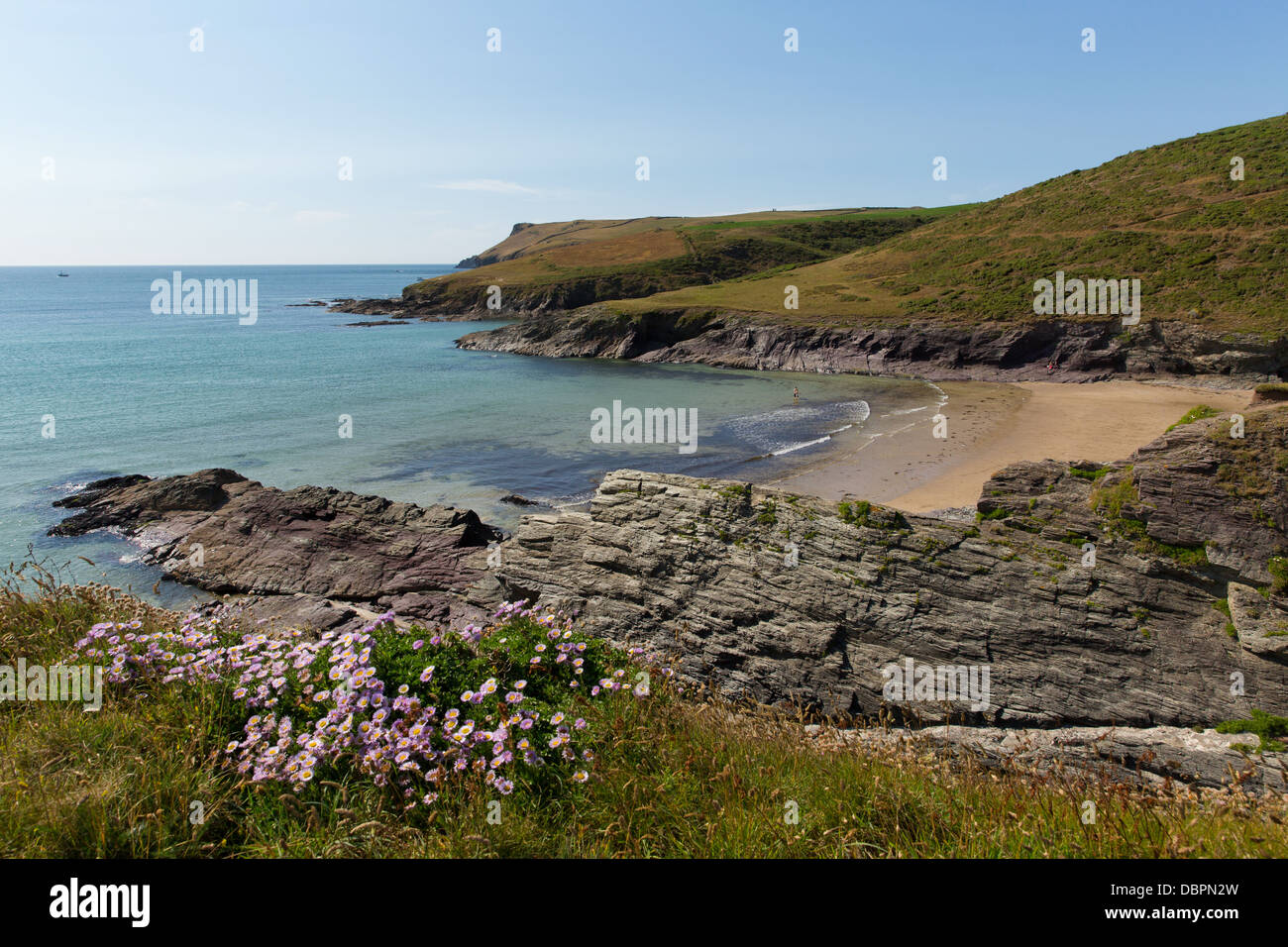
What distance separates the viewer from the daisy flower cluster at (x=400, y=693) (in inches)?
168

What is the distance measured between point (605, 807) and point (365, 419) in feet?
133

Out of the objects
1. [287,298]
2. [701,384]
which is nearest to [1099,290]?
[701,384]

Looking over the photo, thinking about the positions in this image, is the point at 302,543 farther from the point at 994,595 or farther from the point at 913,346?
the point at 913,346

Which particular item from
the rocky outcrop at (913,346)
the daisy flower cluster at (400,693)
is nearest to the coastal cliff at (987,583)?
the daisy flower cluster at (400,693)

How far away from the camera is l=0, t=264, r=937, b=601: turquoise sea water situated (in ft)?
89.4

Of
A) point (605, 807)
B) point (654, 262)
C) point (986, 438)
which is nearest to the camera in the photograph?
point (605, 807)

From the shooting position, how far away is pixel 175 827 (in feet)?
12.4

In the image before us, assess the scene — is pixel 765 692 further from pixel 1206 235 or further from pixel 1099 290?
pixel 1206 235

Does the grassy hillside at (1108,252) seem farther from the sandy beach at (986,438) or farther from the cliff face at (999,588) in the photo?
the cliff face at (999,588)

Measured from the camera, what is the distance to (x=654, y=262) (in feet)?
373

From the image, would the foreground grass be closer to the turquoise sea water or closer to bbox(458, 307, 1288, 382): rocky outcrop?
the turquoise sea water

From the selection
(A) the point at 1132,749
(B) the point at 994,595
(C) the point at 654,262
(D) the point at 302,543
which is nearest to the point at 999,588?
(B) the point at 994,595

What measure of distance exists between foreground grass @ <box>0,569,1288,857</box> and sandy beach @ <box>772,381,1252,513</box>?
18.8 meters
